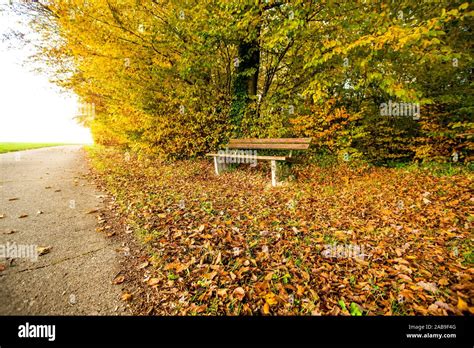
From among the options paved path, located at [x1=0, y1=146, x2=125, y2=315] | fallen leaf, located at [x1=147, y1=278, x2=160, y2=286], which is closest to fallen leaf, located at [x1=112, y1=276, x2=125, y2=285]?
paved path, located at [x1=0, y1=146, x2=125, y2=315]

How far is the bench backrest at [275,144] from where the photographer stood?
6.10m

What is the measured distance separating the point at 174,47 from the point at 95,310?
7465 millimetres

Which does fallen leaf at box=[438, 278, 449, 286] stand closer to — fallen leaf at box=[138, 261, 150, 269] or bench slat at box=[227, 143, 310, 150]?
fallen leaf at box=[138, 261, 150, 269]

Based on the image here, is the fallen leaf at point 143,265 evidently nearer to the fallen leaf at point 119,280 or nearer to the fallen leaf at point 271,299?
the fallen leaf at point 119,280

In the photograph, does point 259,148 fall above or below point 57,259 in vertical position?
above

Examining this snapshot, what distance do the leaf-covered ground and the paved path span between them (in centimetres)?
46

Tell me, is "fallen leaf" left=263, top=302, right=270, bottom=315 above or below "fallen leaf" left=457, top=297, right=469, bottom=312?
below

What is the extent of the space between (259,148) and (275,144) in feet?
1.68

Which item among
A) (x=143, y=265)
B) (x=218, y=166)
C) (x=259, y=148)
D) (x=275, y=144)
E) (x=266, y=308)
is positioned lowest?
(x=266, y=308)

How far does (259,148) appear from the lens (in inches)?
274

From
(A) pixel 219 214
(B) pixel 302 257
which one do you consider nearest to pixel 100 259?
(A) pixel 219 214

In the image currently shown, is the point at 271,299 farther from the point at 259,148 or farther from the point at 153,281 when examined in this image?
A: the point at 259,148

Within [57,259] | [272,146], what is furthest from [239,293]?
[272,146]

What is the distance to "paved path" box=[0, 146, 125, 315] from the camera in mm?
2258
